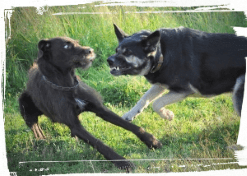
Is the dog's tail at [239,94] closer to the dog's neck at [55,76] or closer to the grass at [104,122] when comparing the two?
the grass at [104,122]

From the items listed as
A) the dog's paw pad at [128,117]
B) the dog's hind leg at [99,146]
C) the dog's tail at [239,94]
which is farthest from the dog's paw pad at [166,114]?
the dog's hind leg at [99,146]

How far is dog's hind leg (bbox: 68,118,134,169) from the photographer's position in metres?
4.98

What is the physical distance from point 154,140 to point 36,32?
2214 mm

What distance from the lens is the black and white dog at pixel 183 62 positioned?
544 cm

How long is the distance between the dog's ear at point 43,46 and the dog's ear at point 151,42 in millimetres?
1297

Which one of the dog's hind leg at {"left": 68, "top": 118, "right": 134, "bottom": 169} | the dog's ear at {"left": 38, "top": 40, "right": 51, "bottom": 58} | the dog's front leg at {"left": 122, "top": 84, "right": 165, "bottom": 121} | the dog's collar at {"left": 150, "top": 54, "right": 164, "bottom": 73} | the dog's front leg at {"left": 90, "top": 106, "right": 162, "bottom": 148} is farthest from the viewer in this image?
the dog's front leg at {"left": 122, "top": 84, "right": 165, "bottom": 121}

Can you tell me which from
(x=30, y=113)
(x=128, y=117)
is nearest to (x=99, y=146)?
(x=128, y=117)

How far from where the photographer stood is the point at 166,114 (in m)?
5.78

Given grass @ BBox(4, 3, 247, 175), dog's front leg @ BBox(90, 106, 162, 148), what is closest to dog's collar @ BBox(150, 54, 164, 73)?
grass @ BBox(4, 3, 247, 175)

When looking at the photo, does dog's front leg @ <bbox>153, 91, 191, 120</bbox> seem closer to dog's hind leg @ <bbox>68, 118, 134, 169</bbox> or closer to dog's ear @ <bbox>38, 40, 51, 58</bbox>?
dog's hind leg @ <bbox>68, 118, 134, 169</bbox>

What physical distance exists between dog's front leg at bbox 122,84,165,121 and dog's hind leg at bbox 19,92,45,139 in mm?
1297

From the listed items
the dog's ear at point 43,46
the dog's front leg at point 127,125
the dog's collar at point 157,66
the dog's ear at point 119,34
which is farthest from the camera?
the dog's collar at point 157,66

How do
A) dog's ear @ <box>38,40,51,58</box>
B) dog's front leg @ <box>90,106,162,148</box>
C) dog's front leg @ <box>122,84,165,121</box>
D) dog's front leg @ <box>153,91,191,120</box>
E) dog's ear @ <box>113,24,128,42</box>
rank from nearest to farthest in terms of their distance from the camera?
1. dog's ear @ <box>38,40,51,58</box>
2. dog's front leg @ <box>90,106,162,148</box>
3. dog's ear @ <box>113,24,128,42</box>
4. dog's front leg @ <box>153,91,191,120</box>
5. dog's front leg @ <box>122,84,165,121</box>

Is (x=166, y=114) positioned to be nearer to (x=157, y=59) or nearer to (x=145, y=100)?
(x=145, y=100)
